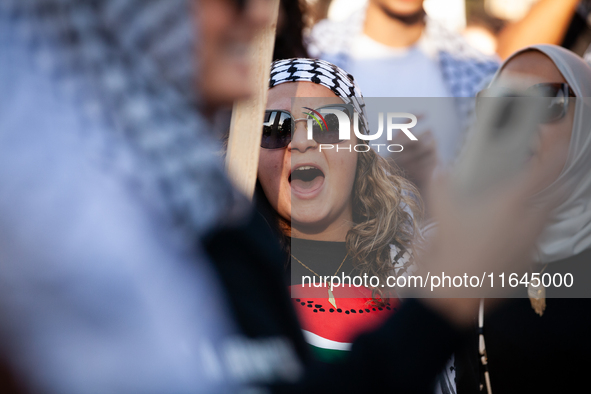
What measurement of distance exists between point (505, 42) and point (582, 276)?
78 centimetres

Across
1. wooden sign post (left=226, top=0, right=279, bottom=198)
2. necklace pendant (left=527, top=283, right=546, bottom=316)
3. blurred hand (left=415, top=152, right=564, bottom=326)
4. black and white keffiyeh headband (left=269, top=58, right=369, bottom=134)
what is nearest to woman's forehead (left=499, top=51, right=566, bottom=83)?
blurred hand (left=415, top=152, right=564, bottom=326)

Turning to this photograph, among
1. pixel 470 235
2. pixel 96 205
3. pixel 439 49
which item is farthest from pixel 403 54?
pixel 96 205

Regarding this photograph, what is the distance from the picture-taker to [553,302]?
1.28 metres

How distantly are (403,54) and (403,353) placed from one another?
3.00 ft

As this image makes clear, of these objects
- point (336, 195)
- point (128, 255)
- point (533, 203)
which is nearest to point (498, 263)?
point (533, 203)

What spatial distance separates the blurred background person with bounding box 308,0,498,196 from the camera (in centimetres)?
129

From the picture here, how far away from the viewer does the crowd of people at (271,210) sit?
0.42 meters

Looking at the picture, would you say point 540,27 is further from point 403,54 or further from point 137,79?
point 137,79

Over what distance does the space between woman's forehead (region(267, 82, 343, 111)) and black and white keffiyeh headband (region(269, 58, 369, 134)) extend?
0.6 inches

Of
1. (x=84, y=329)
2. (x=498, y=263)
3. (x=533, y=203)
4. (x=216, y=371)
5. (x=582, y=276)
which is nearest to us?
(x=84, y=329)

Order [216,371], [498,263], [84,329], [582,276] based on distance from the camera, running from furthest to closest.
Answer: [582,276] < [498,263] < [216,371] < [84,329]

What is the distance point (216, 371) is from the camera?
52 centimetres

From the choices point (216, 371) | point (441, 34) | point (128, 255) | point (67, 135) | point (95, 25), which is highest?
point (441, 34)

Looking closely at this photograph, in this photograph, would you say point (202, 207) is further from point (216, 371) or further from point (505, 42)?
point (505, 42)
